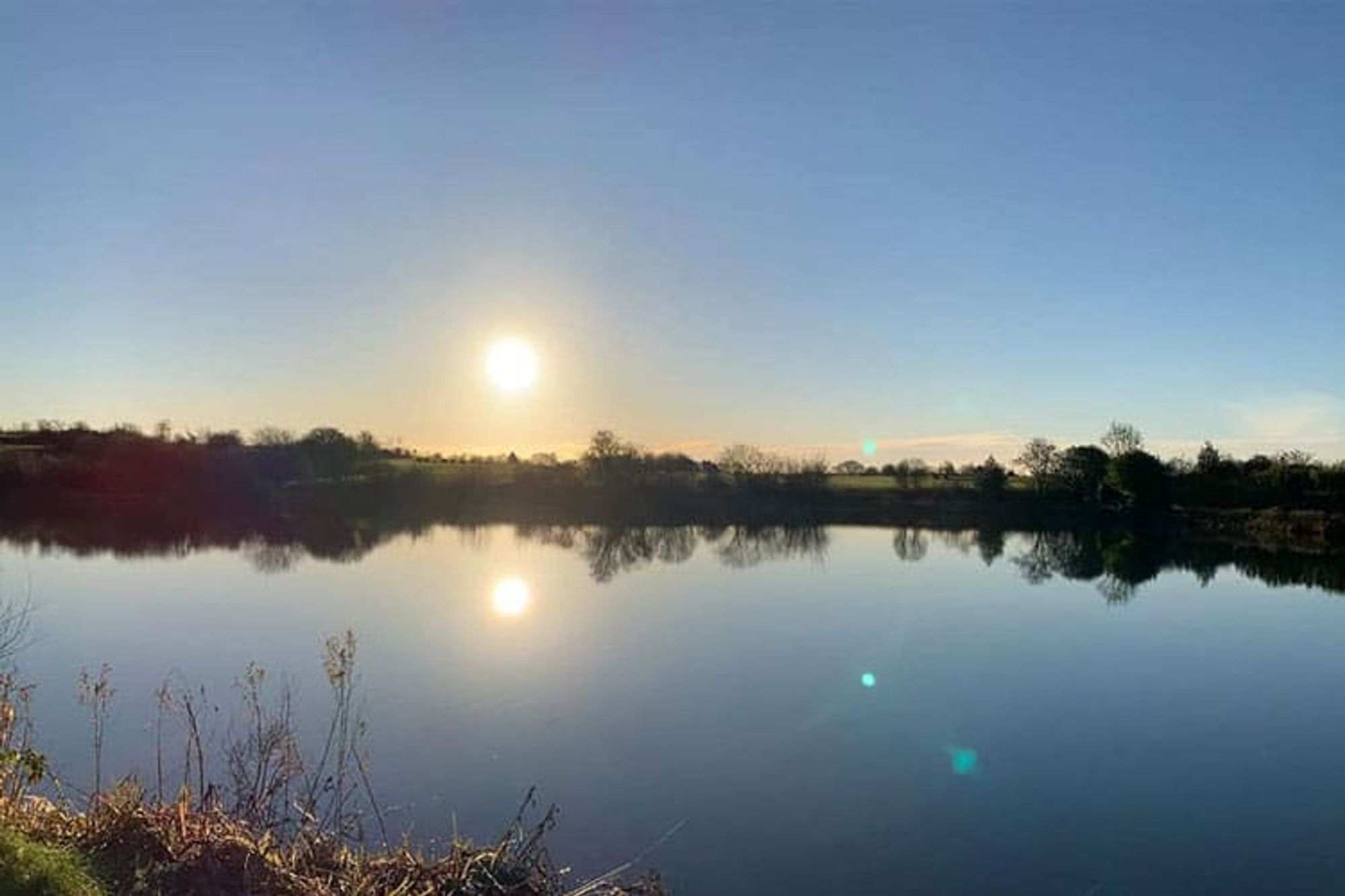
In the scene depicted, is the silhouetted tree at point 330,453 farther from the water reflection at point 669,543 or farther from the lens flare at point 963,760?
the lens flare at point 963,760

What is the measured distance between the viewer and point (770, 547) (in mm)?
33094

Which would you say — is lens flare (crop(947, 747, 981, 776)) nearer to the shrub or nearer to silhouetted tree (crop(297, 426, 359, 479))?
the shrub

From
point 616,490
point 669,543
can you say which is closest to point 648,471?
point 616,490

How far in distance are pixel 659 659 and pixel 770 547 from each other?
66.0 ft

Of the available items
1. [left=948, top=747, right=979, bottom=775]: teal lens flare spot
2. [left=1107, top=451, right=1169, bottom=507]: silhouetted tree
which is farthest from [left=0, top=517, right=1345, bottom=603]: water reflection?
[left=948, top=747, right=979, bottom=775]: teal lens flare spot

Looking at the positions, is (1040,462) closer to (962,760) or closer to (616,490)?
(616,490)

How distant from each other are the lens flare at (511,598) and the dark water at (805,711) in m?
0.19

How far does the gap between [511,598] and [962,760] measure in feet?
41.3

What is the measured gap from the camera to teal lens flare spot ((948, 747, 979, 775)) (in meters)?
8.45

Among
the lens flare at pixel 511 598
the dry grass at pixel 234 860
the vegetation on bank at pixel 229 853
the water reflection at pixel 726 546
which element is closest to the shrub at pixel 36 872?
the vegetation on bank at pixel 229 853

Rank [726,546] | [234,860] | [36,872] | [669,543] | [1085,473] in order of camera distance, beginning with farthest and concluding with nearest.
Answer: [1085,473] < [669,543] < [726,546] < [234,860] < [36,872]

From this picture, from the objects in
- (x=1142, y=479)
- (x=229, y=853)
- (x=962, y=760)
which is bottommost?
(x=962, y=760)

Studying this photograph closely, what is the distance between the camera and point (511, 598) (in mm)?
19766

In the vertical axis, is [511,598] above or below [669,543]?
below
